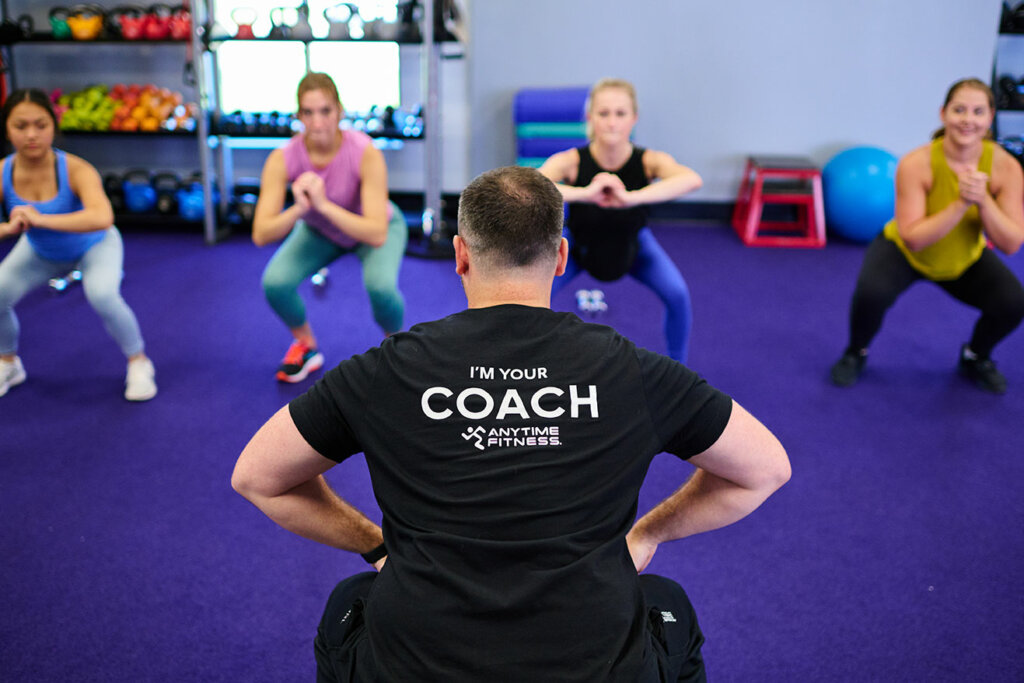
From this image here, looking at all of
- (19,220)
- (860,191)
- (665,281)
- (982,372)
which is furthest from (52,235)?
(860,191)

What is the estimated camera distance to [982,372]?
351cm

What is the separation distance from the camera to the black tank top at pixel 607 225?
10.4ft

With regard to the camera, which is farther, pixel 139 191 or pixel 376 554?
pixel 139 191

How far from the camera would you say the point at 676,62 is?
→ 5832 mm

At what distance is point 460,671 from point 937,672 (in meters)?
1.37

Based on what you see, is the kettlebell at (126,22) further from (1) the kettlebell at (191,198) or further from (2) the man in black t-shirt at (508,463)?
(2) the man in black t-shirt at (508,463)

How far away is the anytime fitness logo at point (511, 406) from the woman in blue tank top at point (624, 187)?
201cm

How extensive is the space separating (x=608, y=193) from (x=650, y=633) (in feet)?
6.29

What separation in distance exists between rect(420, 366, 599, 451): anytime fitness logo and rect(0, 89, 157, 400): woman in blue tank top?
2.46 meters

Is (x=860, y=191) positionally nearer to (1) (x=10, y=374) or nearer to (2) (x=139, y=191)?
(2) (x=139, y=191)

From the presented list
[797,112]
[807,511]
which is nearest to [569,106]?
[797,112]

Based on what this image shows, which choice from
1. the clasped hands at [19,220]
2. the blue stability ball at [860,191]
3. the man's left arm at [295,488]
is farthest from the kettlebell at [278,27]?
the man's left arm at [295,488]

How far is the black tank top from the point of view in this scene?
3.17m

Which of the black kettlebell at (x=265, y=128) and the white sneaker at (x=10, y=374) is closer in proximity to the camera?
the white sneaker at (x=10, y=374)
